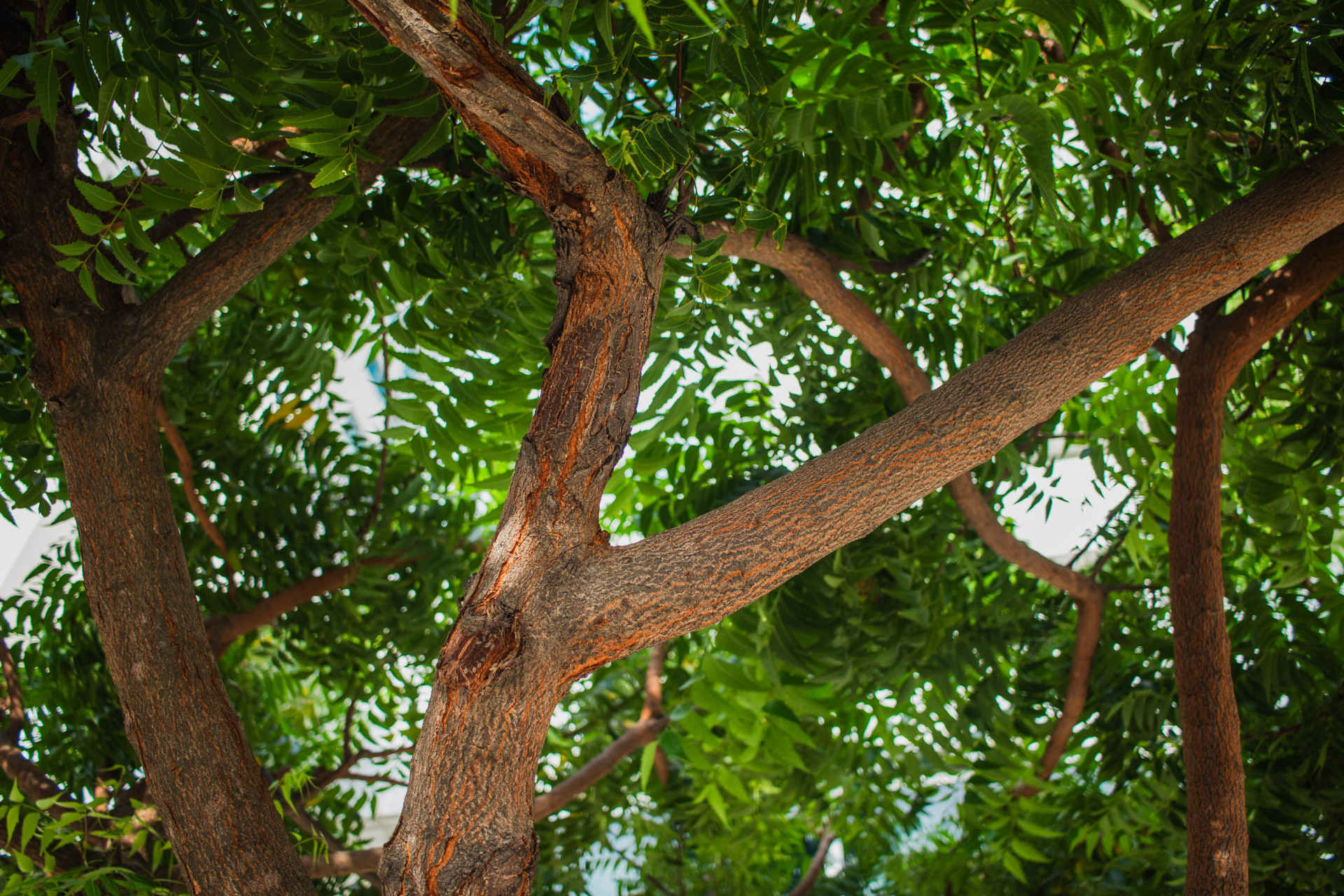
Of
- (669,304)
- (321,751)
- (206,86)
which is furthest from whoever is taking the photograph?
(321,751)

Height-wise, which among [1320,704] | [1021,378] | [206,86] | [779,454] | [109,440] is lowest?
[1320,704]

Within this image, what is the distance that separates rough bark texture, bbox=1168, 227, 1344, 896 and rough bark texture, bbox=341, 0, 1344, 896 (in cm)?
51

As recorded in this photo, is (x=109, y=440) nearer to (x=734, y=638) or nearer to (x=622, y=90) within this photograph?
(x=622, y=90)

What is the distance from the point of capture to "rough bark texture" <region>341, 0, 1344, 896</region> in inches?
32.1

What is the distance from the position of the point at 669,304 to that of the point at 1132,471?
0.92m

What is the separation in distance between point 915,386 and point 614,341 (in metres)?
0.73

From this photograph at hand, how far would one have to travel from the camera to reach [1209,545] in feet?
4.67

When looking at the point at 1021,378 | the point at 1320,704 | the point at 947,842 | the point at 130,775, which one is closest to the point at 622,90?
the point at 1021,378

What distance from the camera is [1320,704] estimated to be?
1652 millimetres

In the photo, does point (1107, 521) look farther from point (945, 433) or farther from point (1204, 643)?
point (945, 433)

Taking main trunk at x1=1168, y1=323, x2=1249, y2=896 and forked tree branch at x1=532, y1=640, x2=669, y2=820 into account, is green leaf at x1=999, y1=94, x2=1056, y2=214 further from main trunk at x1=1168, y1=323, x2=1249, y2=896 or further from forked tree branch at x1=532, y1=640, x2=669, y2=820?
forked tree branch at x1=532, y1=640, x2=669, y2=820

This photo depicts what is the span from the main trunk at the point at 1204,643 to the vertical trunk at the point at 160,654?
3.99ft

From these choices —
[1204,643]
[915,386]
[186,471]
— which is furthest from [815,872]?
[186,471]

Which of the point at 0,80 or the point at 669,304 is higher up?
the point at 669,304
